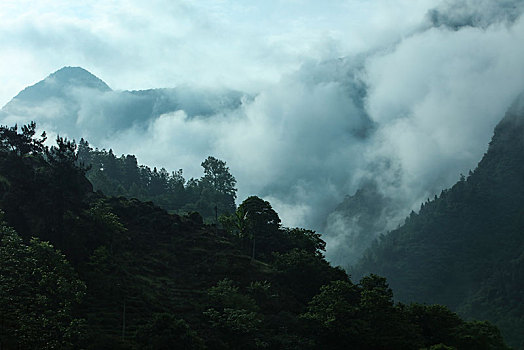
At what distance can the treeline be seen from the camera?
116 metres

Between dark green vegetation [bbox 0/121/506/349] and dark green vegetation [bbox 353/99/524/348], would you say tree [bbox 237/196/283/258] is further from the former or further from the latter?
dark green vegetation [bbox 353/99/524/348]

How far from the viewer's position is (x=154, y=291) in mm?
53406

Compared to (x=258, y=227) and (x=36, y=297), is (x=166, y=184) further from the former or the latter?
(x=36, y=297)

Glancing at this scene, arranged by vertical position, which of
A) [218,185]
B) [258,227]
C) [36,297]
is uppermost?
[218,185]

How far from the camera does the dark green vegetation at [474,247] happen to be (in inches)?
5463

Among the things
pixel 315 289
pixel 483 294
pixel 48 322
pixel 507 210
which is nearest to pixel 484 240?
pixel 507 210

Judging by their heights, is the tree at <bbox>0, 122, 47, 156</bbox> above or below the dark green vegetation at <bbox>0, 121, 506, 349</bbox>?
above

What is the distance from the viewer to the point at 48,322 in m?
35.7

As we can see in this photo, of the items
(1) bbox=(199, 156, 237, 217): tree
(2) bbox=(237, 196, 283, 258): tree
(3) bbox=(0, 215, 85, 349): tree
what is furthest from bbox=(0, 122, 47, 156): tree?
(1) bbox=(199, 156, 237, 217): tree

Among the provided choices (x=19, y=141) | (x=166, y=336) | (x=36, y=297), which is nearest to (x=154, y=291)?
(x=166, y=336)

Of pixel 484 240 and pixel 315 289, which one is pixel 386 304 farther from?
pixel 484 240

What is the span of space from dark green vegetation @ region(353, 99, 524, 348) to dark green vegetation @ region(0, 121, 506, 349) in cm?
8842

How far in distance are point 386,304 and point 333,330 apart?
20.2 ft

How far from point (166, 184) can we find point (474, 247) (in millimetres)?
100414
